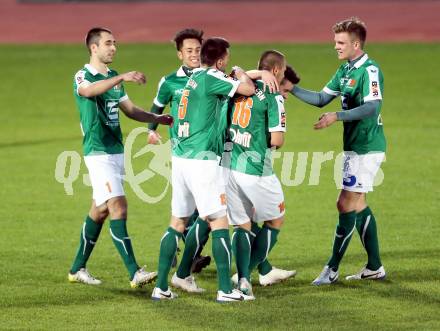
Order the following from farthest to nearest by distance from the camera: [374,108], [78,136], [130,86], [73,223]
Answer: [130,86] → [78,136] → [73,223] → [374,108]

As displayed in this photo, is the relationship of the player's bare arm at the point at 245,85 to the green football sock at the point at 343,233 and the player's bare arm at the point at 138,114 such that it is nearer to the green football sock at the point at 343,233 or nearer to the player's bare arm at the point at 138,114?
the player's bare arm at the point at 138,114

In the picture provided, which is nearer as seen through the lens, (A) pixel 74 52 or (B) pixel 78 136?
(B) pixel 78 136

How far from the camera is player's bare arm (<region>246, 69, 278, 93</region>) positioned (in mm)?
8117

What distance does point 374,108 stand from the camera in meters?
8.55

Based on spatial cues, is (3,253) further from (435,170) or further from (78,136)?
(78,136)

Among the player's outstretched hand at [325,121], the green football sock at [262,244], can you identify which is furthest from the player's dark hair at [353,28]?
the green football sock at [262,244]

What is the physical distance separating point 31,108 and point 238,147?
14075mm

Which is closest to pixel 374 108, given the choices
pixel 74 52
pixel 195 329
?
pixel 195 329

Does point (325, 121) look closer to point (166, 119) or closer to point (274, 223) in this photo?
point (274, 223)

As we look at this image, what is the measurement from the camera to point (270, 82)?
8.12 metres

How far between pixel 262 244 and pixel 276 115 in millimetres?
1088

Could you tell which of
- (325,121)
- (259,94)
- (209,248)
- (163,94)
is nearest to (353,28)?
(325,121)

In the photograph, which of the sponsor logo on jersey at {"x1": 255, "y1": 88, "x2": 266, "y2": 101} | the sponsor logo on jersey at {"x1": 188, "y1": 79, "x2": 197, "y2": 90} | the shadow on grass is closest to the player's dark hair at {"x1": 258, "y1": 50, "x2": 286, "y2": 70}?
the sponsor logo on jersey at {"x1": 255, "y1": 88, "x2": 266, "y2": 101}

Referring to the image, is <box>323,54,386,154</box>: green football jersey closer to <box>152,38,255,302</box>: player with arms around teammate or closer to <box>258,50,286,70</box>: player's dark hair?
<box>258,50,286,70</box>: player's dark hair
